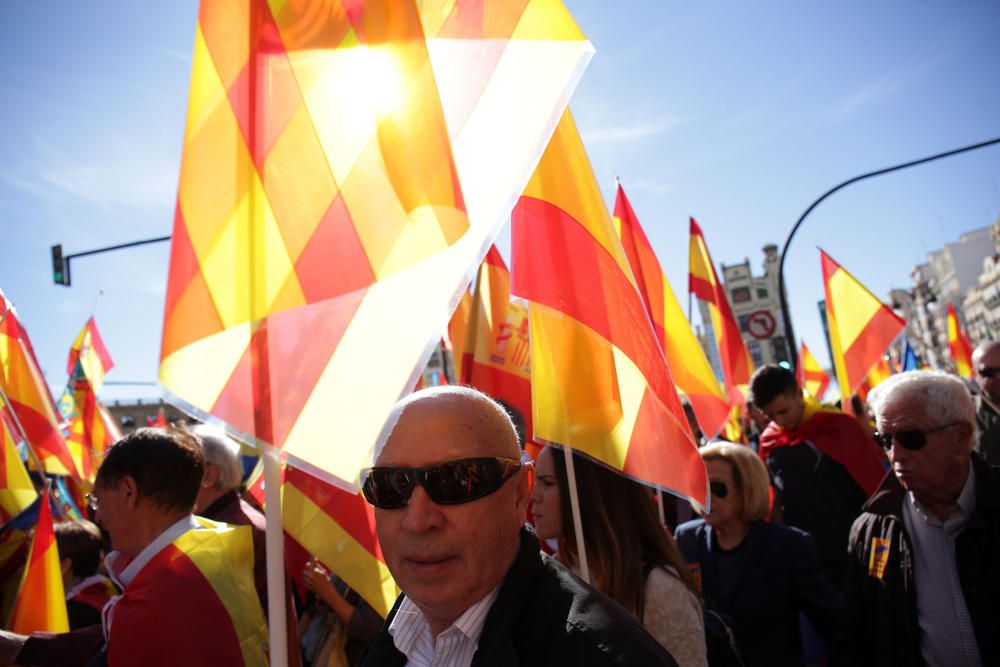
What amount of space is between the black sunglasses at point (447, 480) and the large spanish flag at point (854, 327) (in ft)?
22.0

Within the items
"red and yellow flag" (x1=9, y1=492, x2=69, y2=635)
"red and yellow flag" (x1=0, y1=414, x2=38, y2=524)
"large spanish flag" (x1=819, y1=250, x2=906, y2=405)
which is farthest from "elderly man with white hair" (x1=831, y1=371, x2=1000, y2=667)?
"large spanish flag" (x1=819, y1=250, x2=906, y2=405)

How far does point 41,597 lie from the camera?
3.36 m

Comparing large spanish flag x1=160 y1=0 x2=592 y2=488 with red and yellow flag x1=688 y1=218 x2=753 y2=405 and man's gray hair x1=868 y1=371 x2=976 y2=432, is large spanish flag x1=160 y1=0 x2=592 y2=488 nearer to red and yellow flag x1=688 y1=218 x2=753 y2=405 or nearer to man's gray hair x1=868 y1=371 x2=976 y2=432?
man's gray hair x1=868 y1=371 x2=976 y2=432

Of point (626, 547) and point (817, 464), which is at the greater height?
point (626, 547)

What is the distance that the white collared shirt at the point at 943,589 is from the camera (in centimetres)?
252

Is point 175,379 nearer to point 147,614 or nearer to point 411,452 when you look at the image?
point 411,452

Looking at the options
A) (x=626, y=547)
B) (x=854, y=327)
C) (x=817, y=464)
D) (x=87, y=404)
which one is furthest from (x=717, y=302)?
(x=87, y=404)

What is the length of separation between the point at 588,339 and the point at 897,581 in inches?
56.7

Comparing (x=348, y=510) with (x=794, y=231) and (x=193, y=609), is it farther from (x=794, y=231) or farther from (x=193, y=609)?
(x=794, y=231)

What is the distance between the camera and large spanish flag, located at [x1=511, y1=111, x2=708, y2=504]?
2.77 metres

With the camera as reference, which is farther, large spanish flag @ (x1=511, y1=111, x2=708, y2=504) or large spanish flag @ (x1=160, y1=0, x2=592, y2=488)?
large spanish flag @ (x1=511, y1=111, x2=708, y2=504)

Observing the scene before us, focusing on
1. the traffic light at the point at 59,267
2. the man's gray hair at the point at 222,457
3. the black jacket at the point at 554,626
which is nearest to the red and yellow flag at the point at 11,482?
the man's gray hair at the point at 222,457

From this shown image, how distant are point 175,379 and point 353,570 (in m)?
1.55

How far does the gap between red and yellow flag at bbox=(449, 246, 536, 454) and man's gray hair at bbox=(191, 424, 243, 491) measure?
1.62 metres
